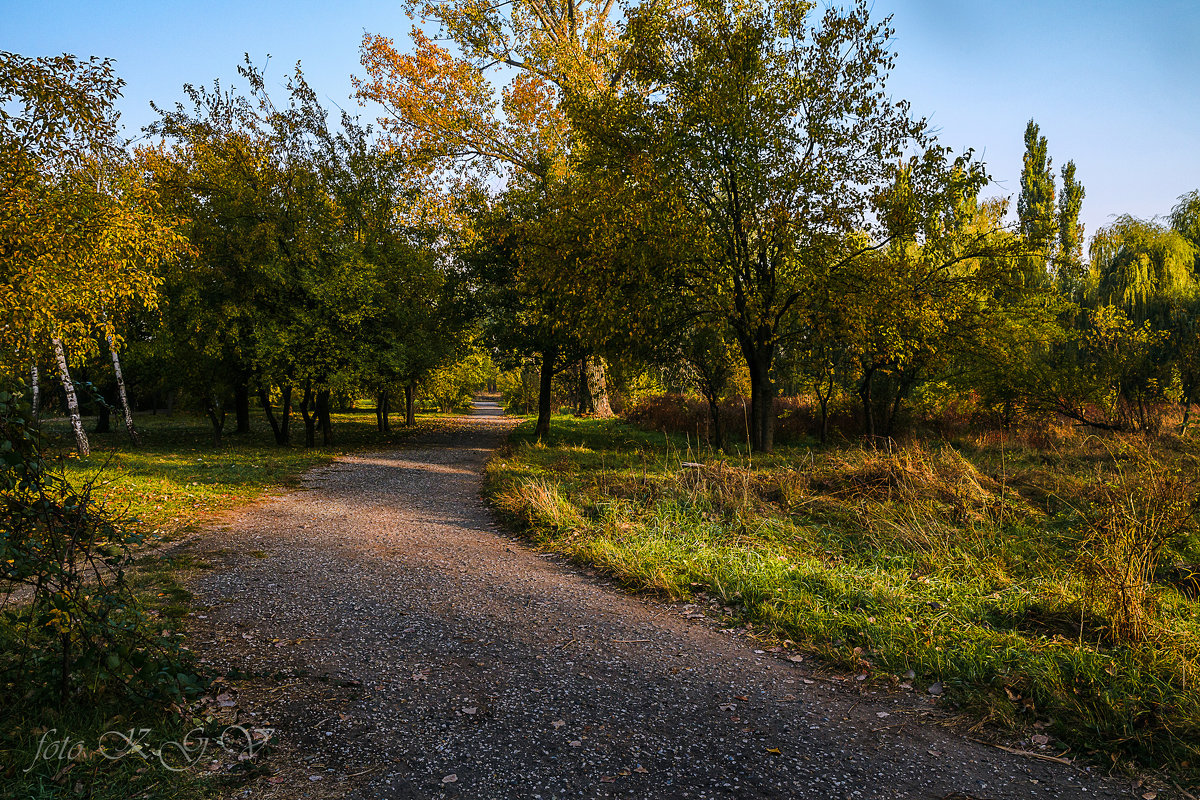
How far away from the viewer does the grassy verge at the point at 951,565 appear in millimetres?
4023

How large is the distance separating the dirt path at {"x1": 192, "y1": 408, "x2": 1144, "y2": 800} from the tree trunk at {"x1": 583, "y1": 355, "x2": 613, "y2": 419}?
61.6 ft

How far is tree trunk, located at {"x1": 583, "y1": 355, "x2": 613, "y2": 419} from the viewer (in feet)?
90.1

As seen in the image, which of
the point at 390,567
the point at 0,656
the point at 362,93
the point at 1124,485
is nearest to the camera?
the point at 0,656

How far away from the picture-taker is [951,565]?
6.51 meters

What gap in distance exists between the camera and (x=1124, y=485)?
8266 millimetres

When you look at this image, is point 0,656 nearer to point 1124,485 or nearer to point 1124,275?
point 1124,485

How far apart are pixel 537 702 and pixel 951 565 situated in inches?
185

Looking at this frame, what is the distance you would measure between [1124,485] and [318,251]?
62.5 feet

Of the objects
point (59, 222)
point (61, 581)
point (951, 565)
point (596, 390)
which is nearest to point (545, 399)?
point (596, 390)

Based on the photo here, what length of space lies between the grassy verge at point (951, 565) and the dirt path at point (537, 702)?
0.50 metres

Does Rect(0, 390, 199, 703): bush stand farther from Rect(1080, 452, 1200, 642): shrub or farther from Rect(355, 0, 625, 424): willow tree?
Rect(355, 0, 625, 424): willow tree

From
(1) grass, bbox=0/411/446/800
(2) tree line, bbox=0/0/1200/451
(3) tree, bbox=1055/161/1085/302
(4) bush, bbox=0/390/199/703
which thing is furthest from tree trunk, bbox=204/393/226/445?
(3) tree, bbox=1055/161/1085/302

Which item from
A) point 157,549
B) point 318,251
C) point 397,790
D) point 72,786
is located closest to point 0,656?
point 72,786

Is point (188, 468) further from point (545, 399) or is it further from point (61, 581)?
point (61, 581)
